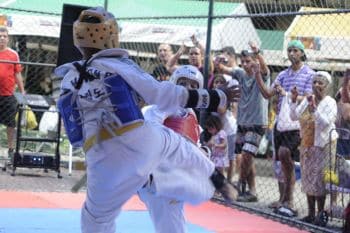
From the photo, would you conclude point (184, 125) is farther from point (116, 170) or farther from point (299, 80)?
point (299, 80)

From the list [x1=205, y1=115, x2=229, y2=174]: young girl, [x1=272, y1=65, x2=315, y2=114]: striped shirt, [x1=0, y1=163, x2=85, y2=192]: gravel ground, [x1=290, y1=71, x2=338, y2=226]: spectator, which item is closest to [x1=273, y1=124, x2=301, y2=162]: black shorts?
[x1=272, y1=65, x2=315, y2=114]: striped shirt

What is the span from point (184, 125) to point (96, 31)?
100 centimetres

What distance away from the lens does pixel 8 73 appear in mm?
11367

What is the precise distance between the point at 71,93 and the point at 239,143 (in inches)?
206

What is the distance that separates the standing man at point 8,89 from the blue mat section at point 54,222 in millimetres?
3594

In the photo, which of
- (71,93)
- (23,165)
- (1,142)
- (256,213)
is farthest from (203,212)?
(1,142)

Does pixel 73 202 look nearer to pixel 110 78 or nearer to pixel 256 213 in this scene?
pixel 256 213

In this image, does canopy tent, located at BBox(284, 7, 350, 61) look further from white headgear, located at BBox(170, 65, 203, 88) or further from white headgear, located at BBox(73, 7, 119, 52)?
white headgear, located at BBox(73, 7, 119, 52)

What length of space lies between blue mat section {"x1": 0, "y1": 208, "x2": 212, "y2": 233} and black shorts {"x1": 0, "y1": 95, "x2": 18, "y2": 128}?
11.8 feet

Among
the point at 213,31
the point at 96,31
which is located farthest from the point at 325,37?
the point at 96,31

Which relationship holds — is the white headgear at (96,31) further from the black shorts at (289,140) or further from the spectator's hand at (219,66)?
the spectator's hand at (219,66)

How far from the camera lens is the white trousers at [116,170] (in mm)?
4344

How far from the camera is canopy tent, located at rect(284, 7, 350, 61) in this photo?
1199 cm

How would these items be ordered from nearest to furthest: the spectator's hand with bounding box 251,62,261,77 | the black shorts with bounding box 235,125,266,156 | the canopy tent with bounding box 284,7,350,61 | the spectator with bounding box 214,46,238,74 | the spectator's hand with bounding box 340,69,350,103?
the spectator's hand with bounding box 340,69,350,103, the spectator's hand with bounding box 251,62,261,77, the black shorts with bounding box 235,125,266,156, the spectator with bounding box 214,46,238,74, the canopy tent with bounding box 284,7,350,61
